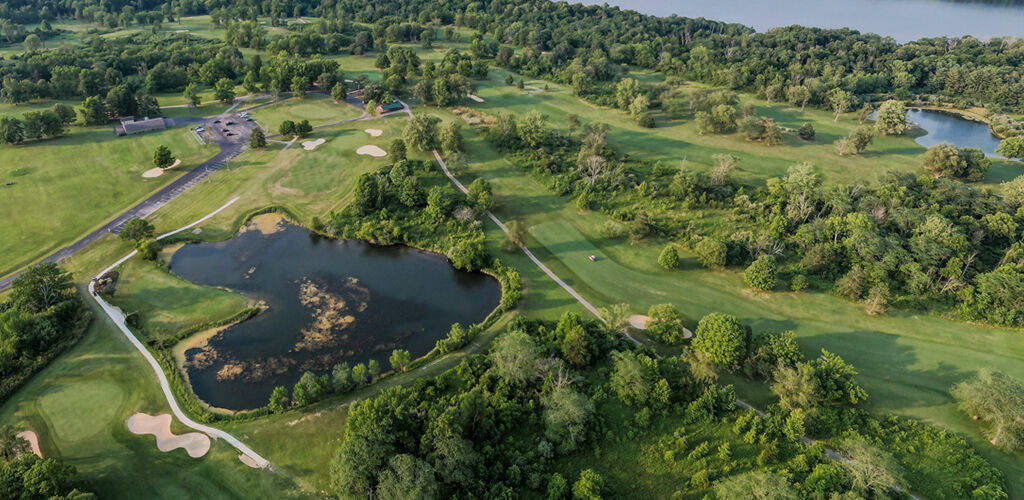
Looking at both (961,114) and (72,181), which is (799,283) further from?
(72,181)

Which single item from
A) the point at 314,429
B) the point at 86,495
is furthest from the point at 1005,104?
the point at 86,495

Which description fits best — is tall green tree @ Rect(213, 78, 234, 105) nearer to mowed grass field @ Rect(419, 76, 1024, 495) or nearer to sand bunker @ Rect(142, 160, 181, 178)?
sand bunker @ Rect(142, 160, 181, 178)

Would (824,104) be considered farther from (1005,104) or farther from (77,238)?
(77,238)

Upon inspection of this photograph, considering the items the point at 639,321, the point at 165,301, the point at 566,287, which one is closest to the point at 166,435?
the point at 165,301

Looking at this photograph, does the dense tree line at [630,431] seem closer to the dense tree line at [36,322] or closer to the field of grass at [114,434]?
the field of grass at [114,434]

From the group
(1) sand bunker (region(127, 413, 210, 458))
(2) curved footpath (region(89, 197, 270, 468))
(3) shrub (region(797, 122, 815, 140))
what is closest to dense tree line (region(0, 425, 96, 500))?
(1) sand bunker (region(127, 413, 210, 458))

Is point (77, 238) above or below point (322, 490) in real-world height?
above
